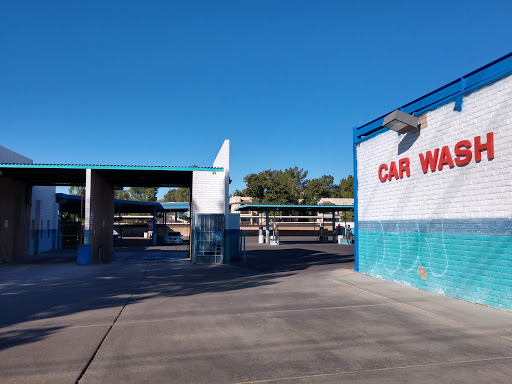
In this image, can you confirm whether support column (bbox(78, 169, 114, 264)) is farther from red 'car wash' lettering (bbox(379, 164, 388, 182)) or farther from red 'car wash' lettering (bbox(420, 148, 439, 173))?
red 'car wash' lettering (bbox(420, 148, 439, 173))

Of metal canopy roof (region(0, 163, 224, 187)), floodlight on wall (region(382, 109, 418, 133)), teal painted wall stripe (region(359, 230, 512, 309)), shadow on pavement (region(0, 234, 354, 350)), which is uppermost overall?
floodlight on wall (region(382, 109, 418, 133))

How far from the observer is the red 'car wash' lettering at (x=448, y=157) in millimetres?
9477

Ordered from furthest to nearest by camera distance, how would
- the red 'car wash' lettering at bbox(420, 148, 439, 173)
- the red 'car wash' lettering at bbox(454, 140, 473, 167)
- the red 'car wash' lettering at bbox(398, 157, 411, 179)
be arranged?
the red 'car wash' lettering at bbox(398, 157, 411, 179) < the red 'car wash' lettering at bbox(420, 148, 439, 173) < the red 'car wash' lettering at bbox(454, 140, 473, 167)

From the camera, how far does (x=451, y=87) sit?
10.7 metres

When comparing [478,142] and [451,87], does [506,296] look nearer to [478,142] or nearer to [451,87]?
[478,142]

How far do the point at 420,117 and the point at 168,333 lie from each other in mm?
9470

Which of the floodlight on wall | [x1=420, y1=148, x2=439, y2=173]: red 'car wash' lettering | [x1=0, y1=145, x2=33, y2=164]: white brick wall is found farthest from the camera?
[x1=0, y1=145, x2=33, y2=164]: white brick wall

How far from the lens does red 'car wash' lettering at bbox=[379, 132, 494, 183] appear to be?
31.1 feet

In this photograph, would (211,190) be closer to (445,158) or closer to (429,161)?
(429,161)

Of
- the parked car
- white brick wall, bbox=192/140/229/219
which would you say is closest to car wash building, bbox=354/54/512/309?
white brick wall, bbox=192/140/229/219

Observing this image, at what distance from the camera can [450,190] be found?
10.6 m

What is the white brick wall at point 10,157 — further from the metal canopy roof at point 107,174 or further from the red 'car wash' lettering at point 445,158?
the red 'car wash' lettering at point 445,158

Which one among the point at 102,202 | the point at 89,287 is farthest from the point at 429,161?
the point at 102,202

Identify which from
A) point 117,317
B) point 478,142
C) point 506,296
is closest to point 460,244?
point 506,296
